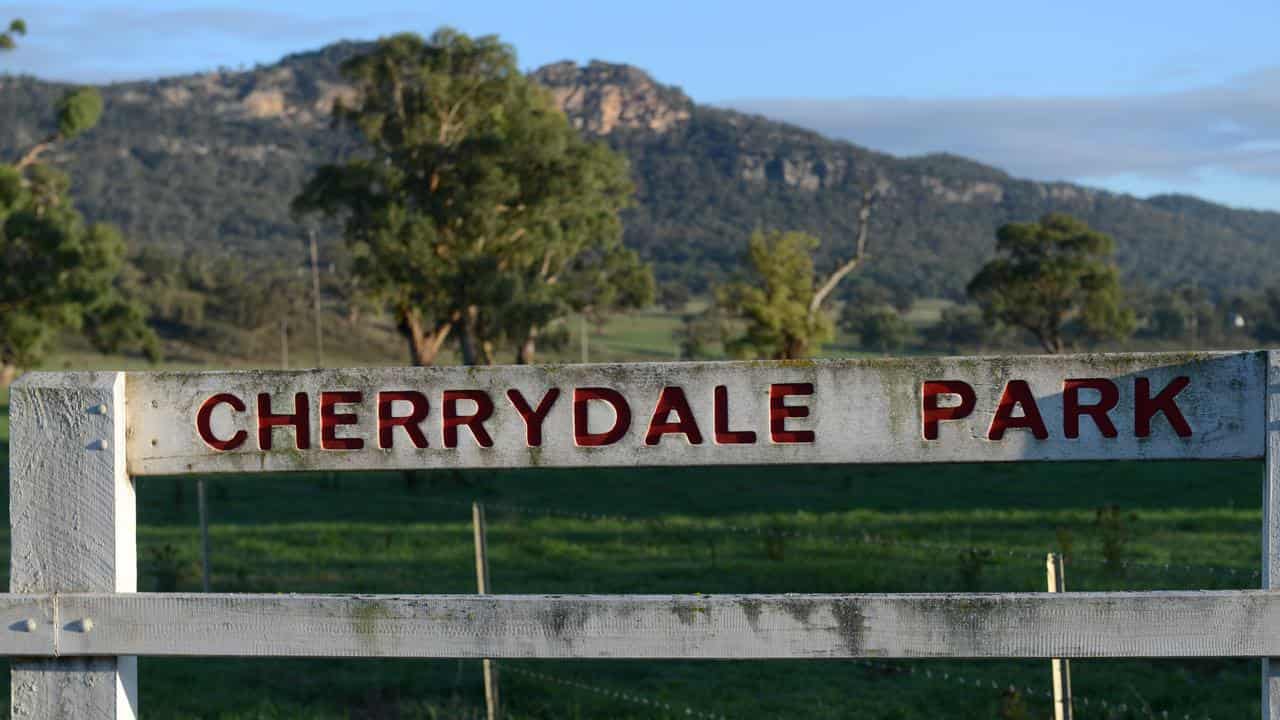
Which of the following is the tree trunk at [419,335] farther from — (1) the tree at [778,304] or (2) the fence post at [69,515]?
(2) the fence post at [69,515]

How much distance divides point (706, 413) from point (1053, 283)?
5300 cm

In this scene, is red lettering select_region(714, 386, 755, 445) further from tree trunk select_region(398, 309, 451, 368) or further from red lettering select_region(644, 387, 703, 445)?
tree trunk select_region(398, 309, 451, 368)

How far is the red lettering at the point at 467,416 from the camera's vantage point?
3.57 meters

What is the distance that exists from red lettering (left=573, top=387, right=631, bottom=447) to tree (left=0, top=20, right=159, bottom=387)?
31.6m

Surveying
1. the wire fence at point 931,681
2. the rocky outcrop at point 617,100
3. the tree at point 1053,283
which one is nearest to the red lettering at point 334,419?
the wire fence at point 931,681

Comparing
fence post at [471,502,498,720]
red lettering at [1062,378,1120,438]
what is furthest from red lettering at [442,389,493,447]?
fence post at [471,502,498,720]

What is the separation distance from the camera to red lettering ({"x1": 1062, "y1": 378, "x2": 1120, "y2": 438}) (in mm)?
3432

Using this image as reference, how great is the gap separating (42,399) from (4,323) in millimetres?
32671

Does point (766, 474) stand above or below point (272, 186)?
below

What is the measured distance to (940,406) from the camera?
349 cm

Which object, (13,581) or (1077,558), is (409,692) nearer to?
(13,581)

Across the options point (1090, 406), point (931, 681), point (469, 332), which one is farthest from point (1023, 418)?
point (469, 332)

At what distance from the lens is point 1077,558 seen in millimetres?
13586

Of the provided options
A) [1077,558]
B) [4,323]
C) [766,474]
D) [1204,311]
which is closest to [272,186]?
[1204,311]
